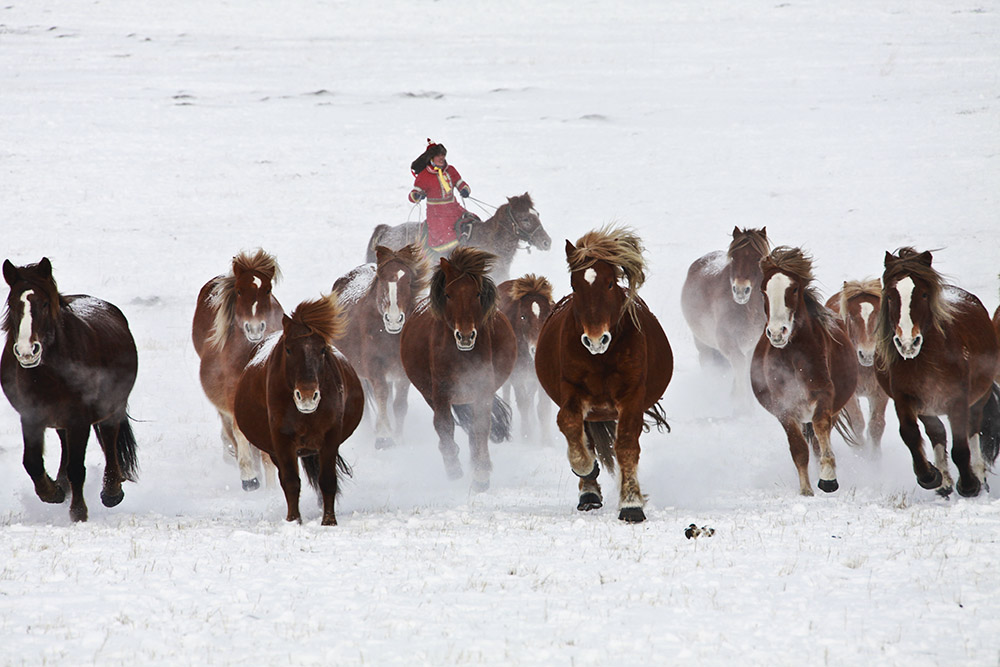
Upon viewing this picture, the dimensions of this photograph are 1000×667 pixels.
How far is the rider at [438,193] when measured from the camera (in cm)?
1542

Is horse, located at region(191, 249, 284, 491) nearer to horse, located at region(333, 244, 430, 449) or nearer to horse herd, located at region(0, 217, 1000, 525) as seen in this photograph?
horse herd, located at region(0, 217, 1000, 525)

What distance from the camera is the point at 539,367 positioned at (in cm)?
843

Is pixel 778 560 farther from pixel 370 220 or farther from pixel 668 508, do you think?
pixel 370 220

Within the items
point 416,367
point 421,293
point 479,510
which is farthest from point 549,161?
point 479,510

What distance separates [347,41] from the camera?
48.2 meters

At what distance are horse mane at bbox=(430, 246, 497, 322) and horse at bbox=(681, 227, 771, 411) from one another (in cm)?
381

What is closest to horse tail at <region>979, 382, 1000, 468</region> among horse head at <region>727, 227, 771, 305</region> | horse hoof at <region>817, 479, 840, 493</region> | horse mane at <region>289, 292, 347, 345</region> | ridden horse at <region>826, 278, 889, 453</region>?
ridden horse at <region>826, 278, 889, 453</region>

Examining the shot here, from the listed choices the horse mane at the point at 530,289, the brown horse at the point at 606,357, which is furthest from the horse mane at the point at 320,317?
the horse mane at the point at 530,289

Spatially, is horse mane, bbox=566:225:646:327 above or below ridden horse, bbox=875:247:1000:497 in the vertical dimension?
above

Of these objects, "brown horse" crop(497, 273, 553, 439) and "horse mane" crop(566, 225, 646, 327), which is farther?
"brown horse" crop(497, 273, 553, 439)

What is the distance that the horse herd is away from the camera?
24.2ft

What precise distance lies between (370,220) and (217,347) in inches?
589

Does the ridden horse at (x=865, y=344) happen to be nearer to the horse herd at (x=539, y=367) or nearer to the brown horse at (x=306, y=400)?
the horse herd at (x=539, y=367)

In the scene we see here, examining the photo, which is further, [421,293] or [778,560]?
[421,293]
